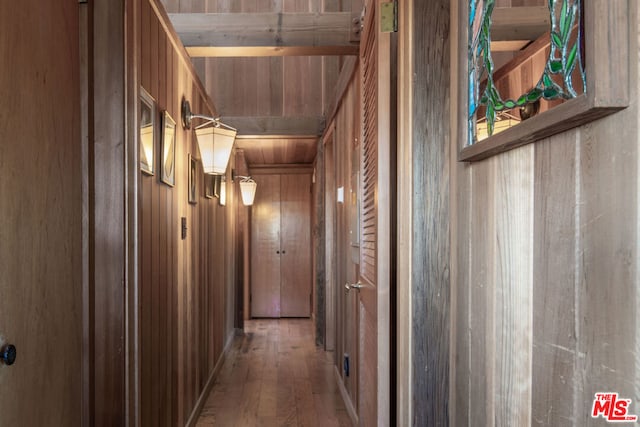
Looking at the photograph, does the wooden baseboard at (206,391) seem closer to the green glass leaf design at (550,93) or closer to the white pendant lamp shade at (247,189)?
the white pendant lamp shade at (247,189)

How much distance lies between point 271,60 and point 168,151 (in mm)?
2687

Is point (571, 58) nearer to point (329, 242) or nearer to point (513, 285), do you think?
point (513, 285)

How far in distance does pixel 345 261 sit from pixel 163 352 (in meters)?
1.65

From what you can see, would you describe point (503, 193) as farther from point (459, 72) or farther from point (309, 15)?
point (309, 15)

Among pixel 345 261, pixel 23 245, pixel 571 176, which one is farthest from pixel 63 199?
pixel 345 261

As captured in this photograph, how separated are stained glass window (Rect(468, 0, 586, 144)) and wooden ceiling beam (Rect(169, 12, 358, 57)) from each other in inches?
72.7

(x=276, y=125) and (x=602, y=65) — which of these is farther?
(x=276, y=125)

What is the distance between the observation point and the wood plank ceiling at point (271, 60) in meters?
2.75

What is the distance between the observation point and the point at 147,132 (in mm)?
1846

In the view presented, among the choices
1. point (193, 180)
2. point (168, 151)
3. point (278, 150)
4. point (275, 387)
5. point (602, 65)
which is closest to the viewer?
point (602, 65)

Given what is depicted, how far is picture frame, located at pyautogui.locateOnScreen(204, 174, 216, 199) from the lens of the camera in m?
3.32

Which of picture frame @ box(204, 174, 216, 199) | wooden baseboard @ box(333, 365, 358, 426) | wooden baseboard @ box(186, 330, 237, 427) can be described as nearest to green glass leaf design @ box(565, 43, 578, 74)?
wooden baseboard @ box(333, 365, 358, 426)

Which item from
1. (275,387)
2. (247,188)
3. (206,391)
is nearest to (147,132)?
(206,391)

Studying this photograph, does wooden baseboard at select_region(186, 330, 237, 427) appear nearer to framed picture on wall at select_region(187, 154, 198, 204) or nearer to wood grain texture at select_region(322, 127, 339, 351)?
wood grain texture at select_region(322, 127, 339, 351)
